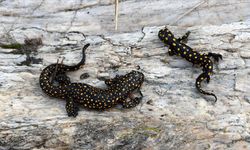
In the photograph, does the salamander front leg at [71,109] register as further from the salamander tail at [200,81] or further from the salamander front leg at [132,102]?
the salamander tail at [200,81]

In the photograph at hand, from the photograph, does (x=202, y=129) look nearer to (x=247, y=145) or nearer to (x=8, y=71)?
(x=247, y=145)

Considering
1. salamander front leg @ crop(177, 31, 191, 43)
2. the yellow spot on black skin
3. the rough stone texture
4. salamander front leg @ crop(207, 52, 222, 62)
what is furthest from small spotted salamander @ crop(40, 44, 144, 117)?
salamander front leg @ crop(207, 52, 222, 62)

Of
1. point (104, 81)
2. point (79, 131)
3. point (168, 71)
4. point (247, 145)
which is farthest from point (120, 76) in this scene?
point (247, 145)

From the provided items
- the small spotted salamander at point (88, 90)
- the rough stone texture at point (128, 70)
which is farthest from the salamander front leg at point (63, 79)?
the rough stone texture at point (128, 70)

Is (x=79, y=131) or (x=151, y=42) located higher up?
(x=151, y=42)

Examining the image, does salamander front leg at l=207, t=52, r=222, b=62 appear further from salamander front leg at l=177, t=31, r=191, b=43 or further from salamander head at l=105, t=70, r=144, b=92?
salamander head at l=105, t=70, r=144, b=92

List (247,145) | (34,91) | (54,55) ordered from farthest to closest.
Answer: (54,55)
(34,91)
(247,145)

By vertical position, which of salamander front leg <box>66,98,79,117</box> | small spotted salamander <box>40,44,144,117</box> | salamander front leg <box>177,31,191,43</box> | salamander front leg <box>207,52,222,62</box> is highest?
salamander front leg <box>177,31,191,43</box>
